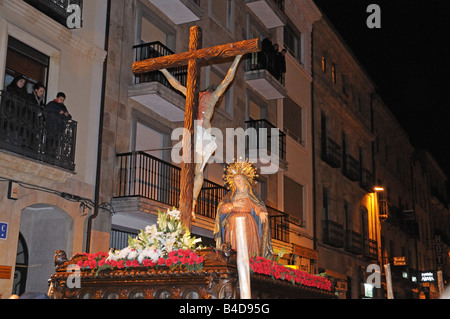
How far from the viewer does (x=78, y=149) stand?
14039 millimetres

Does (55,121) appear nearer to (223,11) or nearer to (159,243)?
(159,243)

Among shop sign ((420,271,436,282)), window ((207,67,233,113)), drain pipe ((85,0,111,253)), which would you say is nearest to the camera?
drain pipe ((85,0,111,253))

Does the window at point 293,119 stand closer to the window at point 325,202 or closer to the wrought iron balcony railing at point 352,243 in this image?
the window at point 325,202

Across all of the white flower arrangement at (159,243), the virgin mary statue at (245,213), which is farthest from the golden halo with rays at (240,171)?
the white flower arrangement at (159,243)

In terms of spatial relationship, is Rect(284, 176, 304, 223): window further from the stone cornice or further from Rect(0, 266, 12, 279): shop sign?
Rect(0, 266, 12, 279): shop sign

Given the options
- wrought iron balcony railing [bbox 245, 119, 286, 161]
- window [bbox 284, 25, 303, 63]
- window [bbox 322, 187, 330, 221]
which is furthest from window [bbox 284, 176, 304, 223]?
window [bbox 284, 25, 303, 63]

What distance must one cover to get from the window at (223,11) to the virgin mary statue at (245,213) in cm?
1167

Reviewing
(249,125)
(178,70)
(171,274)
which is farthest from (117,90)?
(171,274)

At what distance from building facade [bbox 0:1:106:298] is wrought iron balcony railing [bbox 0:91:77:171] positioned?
0.02 meters

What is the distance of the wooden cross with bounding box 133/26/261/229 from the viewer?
8.44 metres

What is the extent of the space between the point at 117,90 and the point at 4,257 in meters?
5.22

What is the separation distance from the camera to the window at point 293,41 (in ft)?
86.1

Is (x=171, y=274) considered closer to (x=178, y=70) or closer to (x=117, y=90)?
(x=117, y=90)

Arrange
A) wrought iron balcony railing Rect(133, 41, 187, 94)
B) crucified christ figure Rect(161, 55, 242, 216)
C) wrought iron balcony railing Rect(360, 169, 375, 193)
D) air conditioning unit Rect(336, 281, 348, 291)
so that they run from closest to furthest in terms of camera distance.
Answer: crucified christ figure Rect(161, 55, 242, 216), wrought iron balcony railing Rect(133, 41, 187, 94), air conditioning unit Rect(336, 281, 348, 291), wrought iron balcony railing Rect(360, 169, 375, 193)
